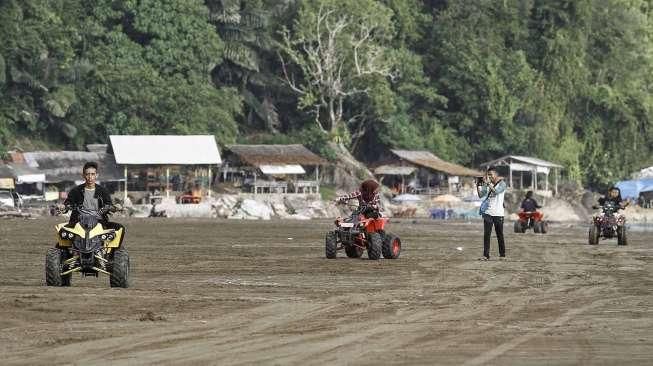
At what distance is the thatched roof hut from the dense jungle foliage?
2060mm

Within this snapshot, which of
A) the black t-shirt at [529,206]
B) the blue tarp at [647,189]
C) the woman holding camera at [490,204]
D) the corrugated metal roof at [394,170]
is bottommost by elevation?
the woman holding camera at [490,204]

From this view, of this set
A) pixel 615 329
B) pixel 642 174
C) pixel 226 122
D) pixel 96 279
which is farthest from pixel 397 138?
pixel 615 329

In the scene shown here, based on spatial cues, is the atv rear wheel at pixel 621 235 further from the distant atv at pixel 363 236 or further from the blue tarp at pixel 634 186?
the blue tarp at pixel 634 186

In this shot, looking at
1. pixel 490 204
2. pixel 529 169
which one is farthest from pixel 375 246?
pixel 529 169

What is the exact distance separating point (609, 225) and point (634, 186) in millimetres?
57425

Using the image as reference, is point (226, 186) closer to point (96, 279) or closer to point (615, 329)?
point (96, 279)

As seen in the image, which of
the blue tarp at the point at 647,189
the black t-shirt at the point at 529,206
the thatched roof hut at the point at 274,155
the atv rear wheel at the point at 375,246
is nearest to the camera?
the atv rear wheel at the point at 375,246

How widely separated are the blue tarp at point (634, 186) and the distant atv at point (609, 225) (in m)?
55.9

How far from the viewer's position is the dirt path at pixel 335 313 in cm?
1062

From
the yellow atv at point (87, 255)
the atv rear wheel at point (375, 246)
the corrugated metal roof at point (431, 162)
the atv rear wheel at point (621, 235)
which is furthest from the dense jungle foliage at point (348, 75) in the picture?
the yellow atv at point (87, 255)

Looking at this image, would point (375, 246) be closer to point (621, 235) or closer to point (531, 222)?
point (621, 235)

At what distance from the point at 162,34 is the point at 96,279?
62.7 metres

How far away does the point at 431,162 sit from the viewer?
282 feet

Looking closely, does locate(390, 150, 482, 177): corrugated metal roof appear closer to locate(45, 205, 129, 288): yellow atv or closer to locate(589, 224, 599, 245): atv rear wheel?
locate(589, 224, 599, 245): atv rear wheel
